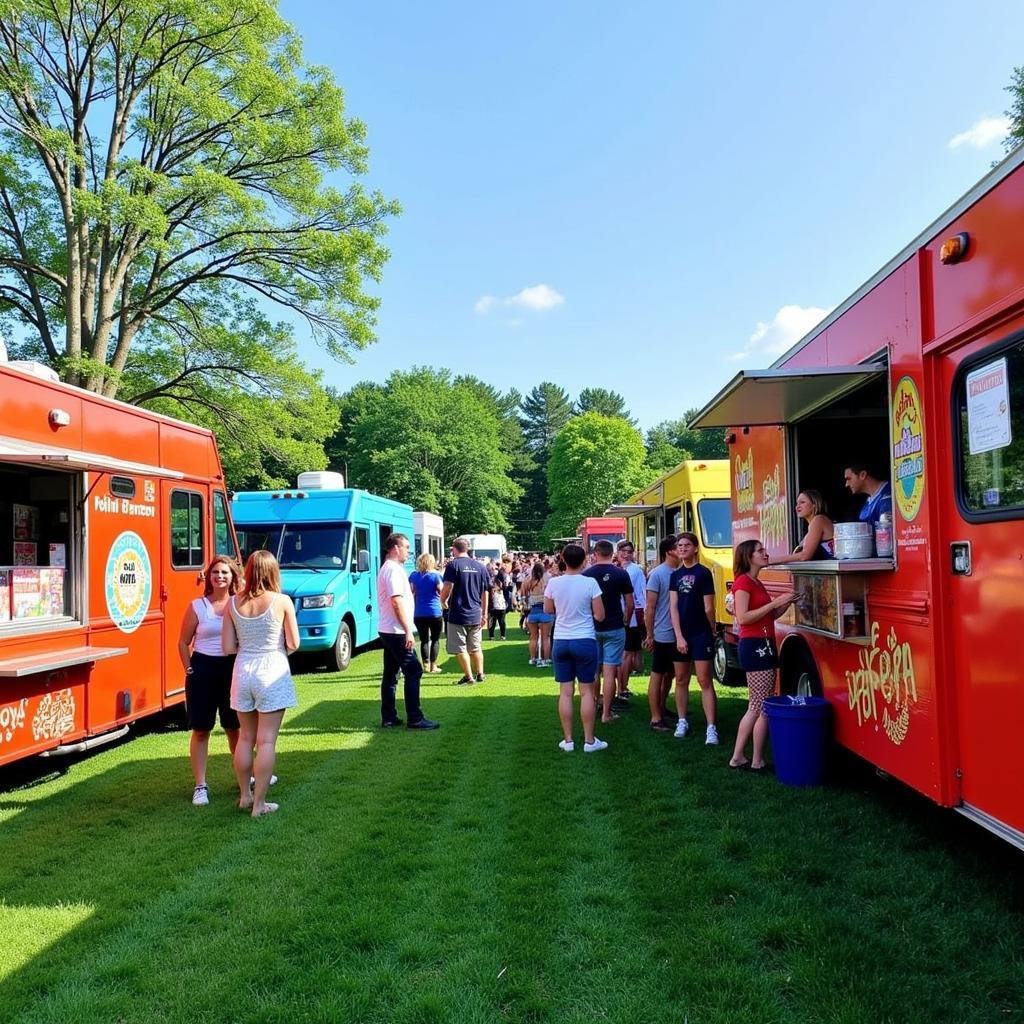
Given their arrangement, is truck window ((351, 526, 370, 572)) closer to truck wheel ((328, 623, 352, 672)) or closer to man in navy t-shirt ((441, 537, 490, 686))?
truck wheel ((328, 623, 352, 672))

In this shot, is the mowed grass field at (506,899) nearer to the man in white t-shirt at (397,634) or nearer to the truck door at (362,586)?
the man in white t-shirt at (397,634)

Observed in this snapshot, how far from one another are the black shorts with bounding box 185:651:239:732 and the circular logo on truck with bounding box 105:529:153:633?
147 cm

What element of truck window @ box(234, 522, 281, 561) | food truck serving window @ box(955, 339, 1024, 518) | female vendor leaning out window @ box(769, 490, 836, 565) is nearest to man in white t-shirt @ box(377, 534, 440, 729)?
female vendor leaning out window @ box(769, 490, 836, 565)

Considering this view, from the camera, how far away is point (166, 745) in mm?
7715

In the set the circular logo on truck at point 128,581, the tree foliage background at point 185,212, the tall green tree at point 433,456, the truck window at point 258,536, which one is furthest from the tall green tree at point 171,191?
the tall green tree at point 433,456

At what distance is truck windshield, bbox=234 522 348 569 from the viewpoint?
12.5m

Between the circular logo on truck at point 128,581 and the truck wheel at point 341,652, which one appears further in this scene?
the truck wheel at point 341,652

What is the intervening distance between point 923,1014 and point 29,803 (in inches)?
226

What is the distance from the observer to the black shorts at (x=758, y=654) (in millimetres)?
6055

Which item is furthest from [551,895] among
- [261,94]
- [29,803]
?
[261,94]

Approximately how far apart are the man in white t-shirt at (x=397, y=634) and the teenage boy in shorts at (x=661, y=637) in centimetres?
216

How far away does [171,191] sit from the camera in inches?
661

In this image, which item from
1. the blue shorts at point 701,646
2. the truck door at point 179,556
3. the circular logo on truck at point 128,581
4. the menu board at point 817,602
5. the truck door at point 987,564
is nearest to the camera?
the truck door at point 987,564

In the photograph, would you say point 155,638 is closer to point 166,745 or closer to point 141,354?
point 166,745
